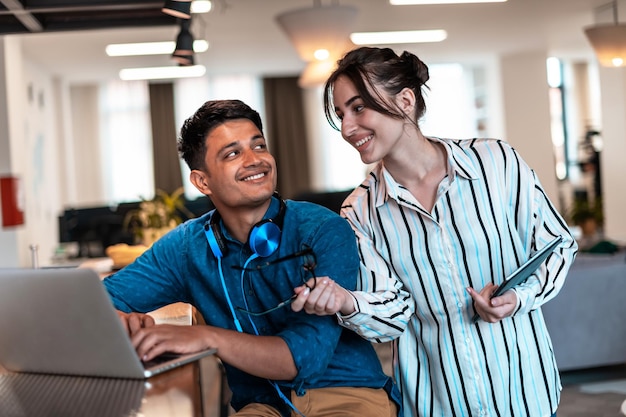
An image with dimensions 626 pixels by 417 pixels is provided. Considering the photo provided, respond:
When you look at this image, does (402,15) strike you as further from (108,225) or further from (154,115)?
(154,115)

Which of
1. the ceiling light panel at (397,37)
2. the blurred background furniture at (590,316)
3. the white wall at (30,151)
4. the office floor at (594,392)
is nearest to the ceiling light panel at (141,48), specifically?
the white wall at (30,151)

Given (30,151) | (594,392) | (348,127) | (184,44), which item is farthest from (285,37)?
(348,127)

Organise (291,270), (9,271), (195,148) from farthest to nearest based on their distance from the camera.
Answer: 1. (195,148)
2. (291,270)
3. (9,271)

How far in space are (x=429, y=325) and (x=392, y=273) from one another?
16cm

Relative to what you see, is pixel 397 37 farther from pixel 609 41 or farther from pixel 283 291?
pixel 283 291

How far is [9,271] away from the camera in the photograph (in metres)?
1.37

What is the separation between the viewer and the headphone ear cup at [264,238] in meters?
1.74

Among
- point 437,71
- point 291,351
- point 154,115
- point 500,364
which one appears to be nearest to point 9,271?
point 291,351

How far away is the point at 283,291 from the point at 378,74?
0.58m

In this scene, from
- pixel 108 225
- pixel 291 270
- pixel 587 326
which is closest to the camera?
pixel 291 270

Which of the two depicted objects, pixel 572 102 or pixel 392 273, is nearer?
pixel 392 273

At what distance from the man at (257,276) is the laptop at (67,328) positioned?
183 mm

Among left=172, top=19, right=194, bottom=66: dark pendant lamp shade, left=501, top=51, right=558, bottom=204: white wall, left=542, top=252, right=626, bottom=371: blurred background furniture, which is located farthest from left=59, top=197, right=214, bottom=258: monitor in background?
left=501, top=51, right=558, bottom=204: white wall

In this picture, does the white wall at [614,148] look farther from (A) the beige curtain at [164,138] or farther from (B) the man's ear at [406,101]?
(B) the man's ear at [406,101]
